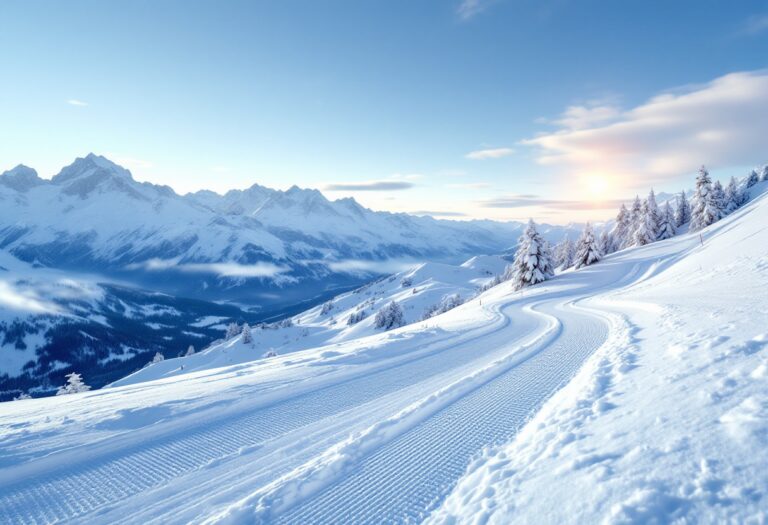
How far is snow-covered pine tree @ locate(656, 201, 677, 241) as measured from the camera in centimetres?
6034

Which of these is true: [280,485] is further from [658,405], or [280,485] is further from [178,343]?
[178,343]

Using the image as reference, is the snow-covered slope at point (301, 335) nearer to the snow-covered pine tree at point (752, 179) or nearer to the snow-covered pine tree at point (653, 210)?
the snow-covered pine tree at point (653, 210)

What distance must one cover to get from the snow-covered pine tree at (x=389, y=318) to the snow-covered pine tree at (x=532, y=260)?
2560cm

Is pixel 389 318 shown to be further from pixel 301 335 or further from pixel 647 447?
pixel 647 447

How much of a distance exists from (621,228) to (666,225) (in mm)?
14856

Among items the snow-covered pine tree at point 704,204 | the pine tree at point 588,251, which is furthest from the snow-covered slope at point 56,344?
the snow-covered pine tree at point 704,204

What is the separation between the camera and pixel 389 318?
67625 millimetres

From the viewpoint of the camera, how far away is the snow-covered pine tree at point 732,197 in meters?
59.4

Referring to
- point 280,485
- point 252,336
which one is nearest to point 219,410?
point 280,485

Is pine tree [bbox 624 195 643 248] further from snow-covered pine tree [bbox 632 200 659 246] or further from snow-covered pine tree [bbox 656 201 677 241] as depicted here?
snow-covered pine tree [bbox 632 200 659 246]

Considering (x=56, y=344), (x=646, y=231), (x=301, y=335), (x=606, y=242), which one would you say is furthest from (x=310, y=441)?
(x=56, y=344)

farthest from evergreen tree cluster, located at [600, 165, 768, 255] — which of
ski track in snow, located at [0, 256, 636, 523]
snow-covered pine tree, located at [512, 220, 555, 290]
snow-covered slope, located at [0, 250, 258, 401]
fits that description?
snow-covered slope, located at [0, 250, 258, 401]

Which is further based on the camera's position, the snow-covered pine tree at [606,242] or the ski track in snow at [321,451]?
the snow-covered pine tree at [606,242]

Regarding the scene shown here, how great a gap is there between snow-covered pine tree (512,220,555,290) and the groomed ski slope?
3654 centimetres
